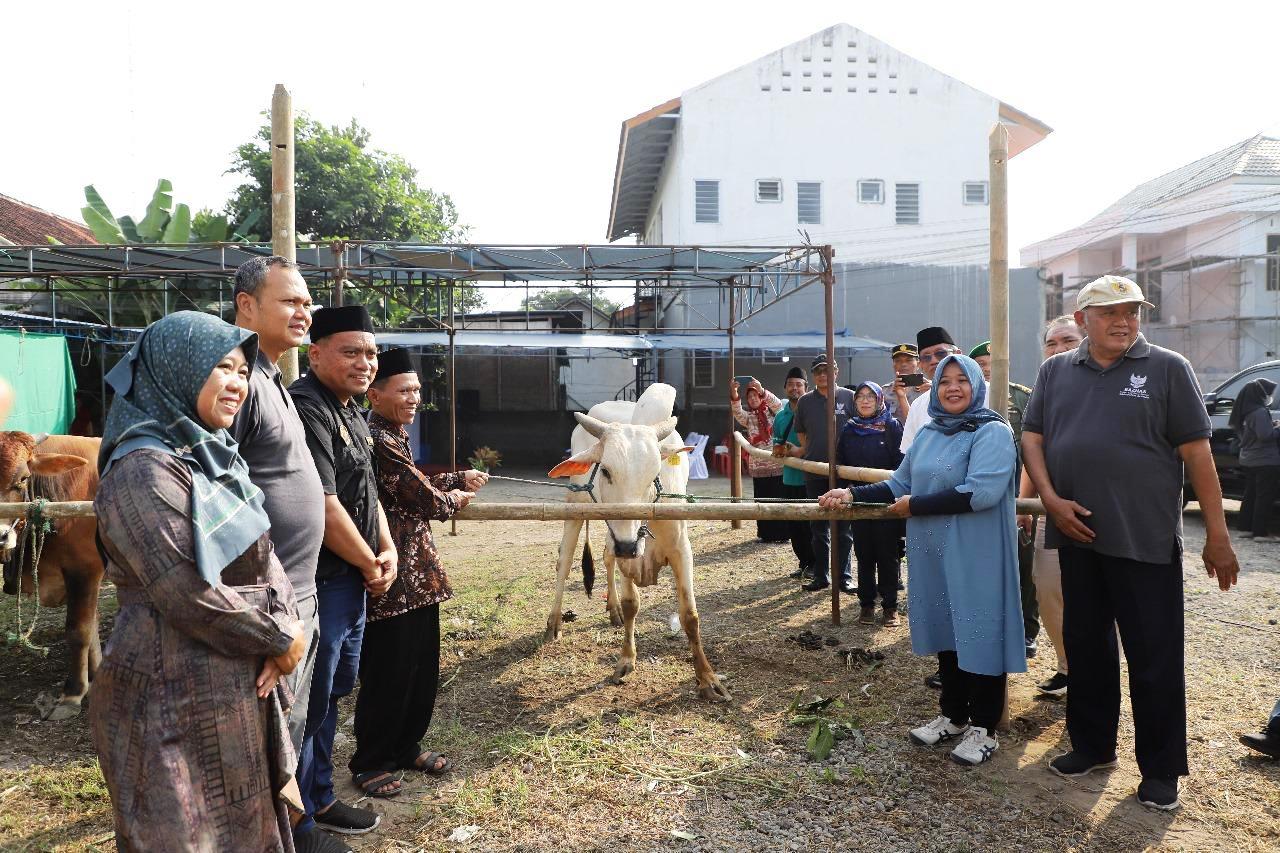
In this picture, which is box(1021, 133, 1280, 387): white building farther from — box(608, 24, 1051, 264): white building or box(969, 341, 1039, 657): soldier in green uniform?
box(969, 341, 1039, 657): soldier in green uniform

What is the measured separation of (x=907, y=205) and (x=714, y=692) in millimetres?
22836

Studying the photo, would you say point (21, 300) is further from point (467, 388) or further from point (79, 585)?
point (79, 585)

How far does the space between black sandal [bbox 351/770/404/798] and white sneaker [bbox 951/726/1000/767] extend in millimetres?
2470

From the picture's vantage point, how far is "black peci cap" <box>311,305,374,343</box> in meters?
2.92

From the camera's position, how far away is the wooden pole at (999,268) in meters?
4.12

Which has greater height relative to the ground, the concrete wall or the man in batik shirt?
the concrete wall

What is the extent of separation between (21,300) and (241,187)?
8665 mm

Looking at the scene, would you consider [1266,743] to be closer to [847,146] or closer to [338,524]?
[338,524]

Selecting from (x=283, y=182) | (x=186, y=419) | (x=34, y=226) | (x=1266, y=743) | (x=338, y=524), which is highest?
(x=34, y=226)

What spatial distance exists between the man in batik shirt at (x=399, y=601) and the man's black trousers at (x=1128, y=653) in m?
2.71

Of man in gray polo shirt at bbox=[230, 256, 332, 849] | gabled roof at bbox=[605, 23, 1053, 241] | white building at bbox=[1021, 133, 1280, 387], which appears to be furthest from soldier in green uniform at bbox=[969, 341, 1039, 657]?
gabled roof at bbox=[605, 23, 1053, 241]

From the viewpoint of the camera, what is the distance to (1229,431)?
959 centimetres

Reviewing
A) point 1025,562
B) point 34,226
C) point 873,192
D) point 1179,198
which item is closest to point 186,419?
point 1025,562

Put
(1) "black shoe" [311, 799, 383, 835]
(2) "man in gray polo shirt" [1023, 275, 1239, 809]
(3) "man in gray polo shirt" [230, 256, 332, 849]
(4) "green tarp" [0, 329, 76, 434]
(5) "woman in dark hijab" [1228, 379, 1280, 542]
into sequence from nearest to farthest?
(3) "man in gray polo shirt" [230, 256, 332, 849] < (1) "black shoe" [311, 799, 383, 835] < (2) "man in gray polo shirt" [1023, 275, 1239, 809] < (5) "woman in dark hijab" [1228, 379, 1280, 542] < (4) "green tarp" [0, 329, 76, 434]
